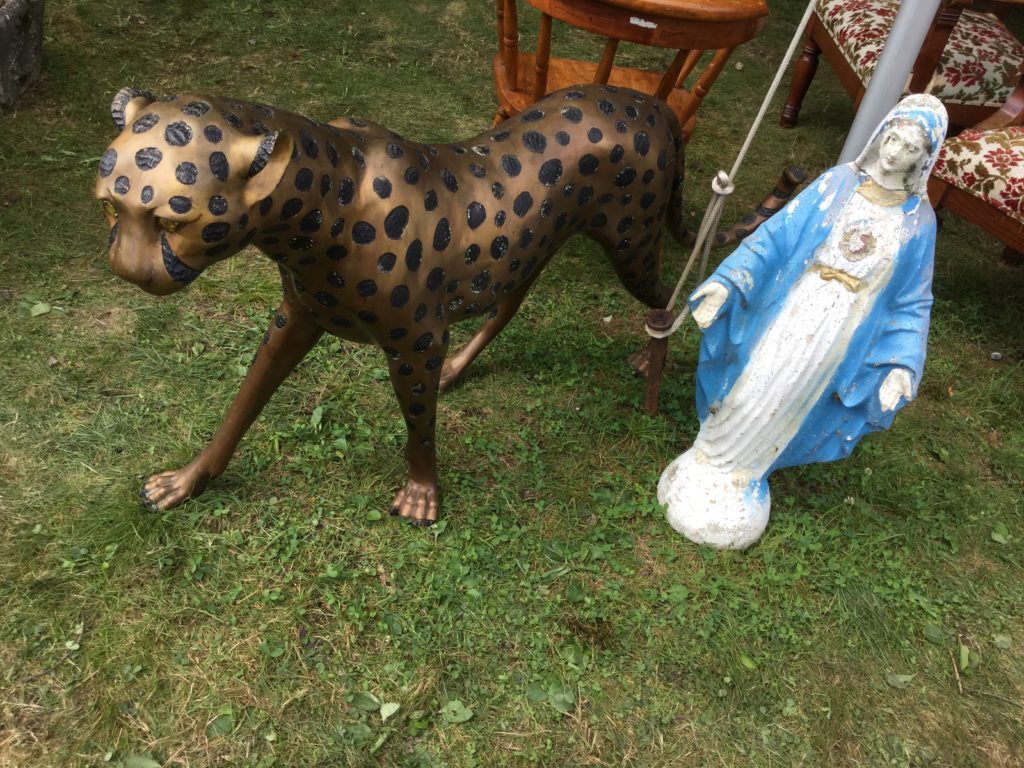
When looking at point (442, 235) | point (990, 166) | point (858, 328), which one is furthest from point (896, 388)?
point (990, 166)

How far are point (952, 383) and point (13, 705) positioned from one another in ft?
10.5

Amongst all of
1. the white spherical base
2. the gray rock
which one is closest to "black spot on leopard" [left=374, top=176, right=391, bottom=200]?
the white spherical base

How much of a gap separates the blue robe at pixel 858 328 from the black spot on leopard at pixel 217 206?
1.16 meters

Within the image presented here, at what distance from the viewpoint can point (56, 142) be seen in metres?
3.41

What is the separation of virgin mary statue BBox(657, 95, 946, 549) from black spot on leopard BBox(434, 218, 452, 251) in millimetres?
635

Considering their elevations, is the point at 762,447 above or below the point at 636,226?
below

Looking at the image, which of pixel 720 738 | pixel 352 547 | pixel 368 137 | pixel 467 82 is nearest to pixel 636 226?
pixel 368 137

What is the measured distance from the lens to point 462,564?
2189mm

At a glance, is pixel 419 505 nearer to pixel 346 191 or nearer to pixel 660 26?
pixel 346 191

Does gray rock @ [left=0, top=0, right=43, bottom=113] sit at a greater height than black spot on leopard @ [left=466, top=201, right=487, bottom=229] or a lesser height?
lesser

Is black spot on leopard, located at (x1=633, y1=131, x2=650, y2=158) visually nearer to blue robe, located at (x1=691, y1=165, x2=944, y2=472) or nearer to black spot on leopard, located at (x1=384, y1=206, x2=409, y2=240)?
blue robe, located at (x1=691, y1=165, x2=944, y2=472)

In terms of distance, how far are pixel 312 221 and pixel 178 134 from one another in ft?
0.93

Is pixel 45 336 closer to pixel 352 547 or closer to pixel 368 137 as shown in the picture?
pixel 352 547

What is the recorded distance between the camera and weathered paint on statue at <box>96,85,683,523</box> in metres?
1.29
